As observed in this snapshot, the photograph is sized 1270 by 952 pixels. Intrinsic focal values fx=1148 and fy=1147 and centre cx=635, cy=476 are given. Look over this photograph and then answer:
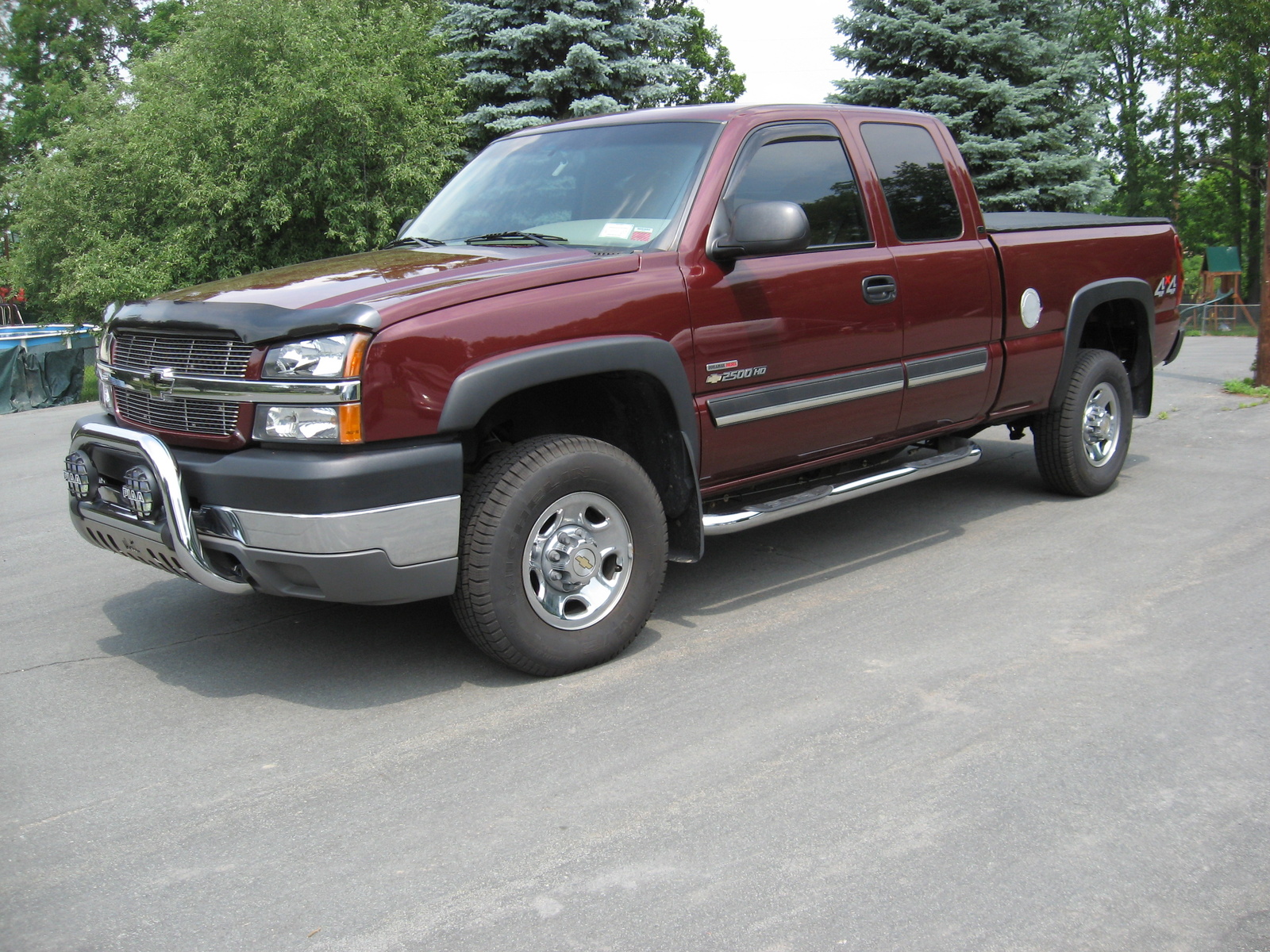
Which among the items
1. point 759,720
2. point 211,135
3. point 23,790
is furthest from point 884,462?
point 211,135

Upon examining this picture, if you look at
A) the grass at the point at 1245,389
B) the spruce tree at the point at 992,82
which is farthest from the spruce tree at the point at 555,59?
the grass at the point at 1245,389

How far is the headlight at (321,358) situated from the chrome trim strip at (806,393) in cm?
146

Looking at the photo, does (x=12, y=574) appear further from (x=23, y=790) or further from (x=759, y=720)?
(x=759, y=720)

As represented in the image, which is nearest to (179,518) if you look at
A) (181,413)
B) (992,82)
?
(181,413)

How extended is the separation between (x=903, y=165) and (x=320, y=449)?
3.26 m

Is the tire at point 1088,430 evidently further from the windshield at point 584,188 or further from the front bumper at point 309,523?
the front bumper at point 309,523

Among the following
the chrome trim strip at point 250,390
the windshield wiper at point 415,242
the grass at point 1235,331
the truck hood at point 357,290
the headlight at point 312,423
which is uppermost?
the windshield wiper at point 415,242

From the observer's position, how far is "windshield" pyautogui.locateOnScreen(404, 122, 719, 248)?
15.2 ft

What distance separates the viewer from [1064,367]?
629 centimetres

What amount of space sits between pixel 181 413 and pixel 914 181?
11.5 feet

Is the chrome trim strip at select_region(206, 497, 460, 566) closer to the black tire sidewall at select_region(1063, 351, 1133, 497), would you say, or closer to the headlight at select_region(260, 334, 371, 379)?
the headlight at select_region(260, 334, 371, 379)

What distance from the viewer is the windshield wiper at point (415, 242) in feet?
16.6

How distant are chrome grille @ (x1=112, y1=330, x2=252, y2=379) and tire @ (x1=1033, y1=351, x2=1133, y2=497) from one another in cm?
450

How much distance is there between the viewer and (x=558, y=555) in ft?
13.3
